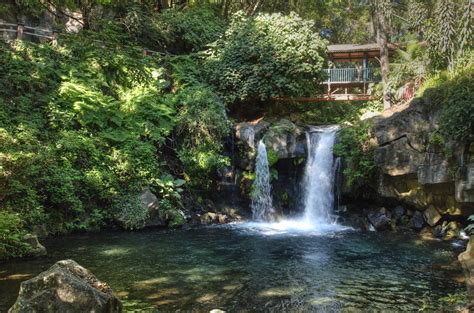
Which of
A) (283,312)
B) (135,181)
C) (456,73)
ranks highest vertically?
(456,73)

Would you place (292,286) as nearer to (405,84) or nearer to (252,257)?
(252,257)

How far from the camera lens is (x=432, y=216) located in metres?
14.8

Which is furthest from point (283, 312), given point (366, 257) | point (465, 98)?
point (465, 98)

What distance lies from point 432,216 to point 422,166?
1.88m

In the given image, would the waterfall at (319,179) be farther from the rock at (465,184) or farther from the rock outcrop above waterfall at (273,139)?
the rock at (465,184)

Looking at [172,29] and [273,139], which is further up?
[172,29]

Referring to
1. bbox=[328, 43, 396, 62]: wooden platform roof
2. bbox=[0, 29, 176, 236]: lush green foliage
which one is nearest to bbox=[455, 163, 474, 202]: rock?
bbox=[0, 29, 176, 236]: lush green foliage

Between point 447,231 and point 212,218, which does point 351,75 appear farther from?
point 212,218

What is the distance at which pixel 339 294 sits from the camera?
8.22m

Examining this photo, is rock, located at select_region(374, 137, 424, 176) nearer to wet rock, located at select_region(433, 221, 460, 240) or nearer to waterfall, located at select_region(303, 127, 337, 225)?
wet rock, located at select_region(433, 221, 460, 240)

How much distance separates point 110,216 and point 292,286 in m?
7.74

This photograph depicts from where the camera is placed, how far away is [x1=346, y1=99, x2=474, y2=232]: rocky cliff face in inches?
527

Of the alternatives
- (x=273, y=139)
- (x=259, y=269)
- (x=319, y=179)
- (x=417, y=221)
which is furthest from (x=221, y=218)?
(x=417, y=221)

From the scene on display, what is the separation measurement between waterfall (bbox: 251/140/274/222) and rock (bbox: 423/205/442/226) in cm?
569
